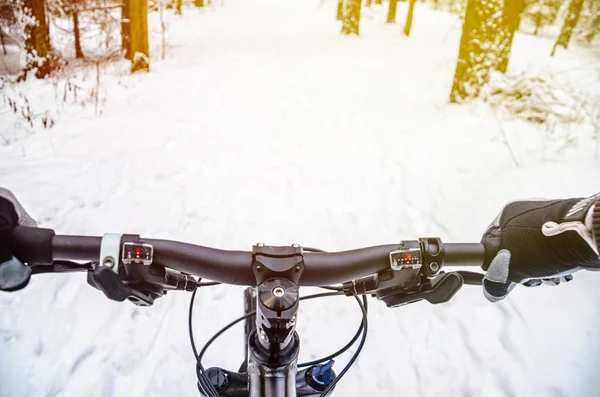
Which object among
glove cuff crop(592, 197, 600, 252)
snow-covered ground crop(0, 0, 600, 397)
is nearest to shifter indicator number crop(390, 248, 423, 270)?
glove cuff crop(592, 197, 600, 252)

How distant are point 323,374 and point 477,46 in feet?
24.9

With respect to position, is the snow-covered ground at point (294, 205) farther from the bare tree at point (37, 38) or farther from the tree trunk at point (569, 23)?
the tree trunk at point (569, 23)

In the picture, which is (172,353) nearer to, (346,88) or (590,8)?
(346,88)

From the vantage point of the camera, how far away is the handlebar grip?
4.18 feet

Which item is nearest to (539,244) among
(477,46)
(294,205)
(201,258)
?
(201,258)

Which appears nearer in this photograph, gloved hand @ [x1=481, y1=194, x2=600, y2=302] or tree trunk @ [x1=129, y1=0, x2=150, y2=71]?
gloved hand @ [x1=481, y1=194, x2=600, y2=302]

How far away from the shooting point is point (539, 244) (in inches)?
47.9

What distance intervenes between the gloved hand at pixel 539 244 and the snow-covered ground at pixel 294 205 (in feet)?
6.09

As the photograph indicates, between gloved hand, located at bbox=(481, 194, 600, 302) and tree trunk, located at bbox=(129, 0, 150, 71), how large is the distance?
37.0ft

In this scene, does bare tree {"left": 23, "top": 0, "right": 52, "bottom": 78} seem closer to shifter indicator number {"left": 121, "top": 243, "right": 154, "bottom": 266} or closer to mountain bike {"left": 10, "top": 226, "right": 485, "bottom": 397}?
mountain bike {"left": 10, "top": 226, "right": 485, "bottom": 397}

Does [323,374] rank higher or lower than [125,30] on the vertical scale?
lower

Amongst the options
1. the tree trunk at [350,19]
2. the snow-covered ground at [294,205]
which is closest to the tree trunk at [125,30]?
the snow-covered ground at [294,205]

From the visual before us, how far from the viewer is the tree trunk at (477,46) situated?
7086 mm

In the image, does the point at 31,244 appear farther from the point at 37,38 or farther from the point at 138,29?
the point at 138,29
